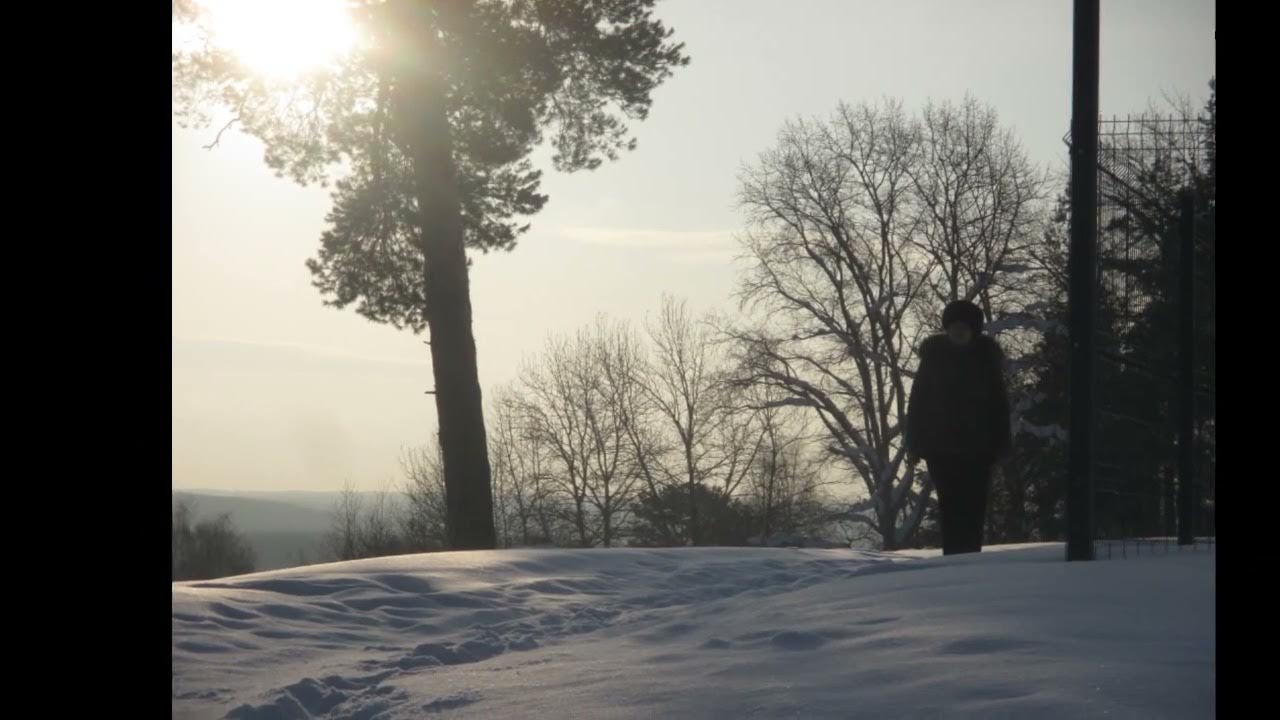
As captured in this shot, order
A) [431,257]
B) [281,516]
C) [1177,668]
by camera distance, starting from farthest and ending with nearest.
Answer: [281,516] → [431,257] → [1177,668]

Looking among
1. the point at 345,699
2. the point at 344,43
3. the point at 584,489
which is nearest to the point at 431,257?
the point at 344,43

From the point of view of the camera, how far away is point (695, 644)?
4176 mm

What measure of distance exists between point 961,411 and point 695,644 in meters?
4.02

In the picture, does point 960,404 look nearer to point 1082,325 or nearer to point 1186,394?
point 1186,394

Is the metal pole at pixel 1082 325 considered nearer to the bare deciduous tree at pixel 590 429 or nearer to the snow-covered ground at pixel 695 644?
the snow-covered ground at pixel 695 644

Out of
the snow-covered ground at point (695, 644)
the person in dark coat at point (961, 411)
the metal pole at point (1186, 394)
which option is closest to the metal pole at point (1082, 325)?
the snow-covered ground at point (695, 644)

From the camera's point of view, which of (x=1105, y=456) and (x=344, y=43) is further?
(x=344, y=43)

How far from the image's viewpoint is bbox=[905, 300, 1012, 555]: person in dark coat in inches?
305

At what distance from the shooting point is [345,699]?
3664mm

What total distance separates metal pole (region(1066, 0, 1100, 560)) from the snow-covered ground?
764 millimetres

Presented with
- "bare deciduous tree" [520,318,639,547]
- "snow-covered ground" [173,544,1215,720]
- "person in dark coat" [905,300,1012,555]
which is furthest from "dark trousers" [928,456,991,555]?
"bare deciduous tree" [520,318,639,547]
